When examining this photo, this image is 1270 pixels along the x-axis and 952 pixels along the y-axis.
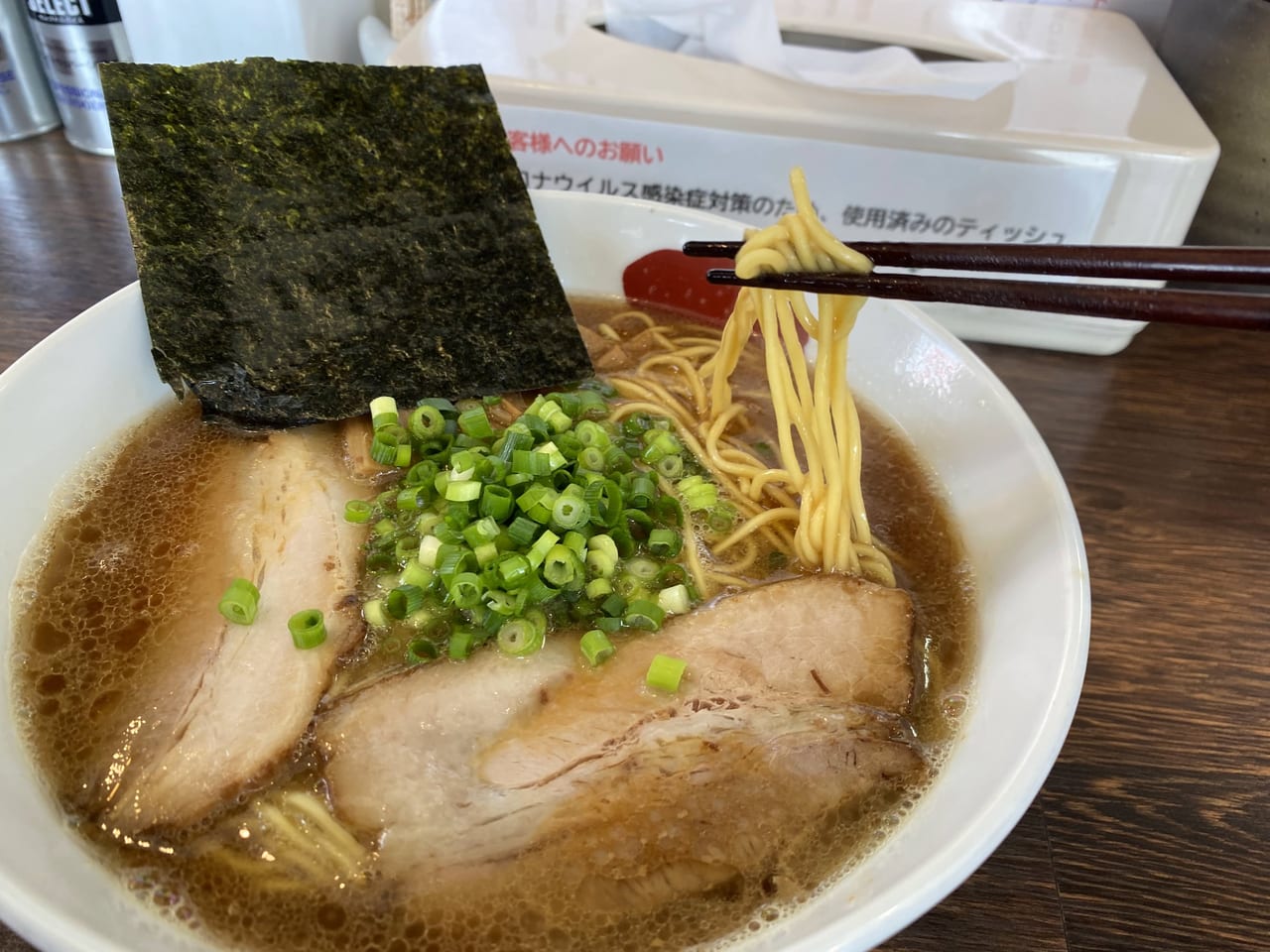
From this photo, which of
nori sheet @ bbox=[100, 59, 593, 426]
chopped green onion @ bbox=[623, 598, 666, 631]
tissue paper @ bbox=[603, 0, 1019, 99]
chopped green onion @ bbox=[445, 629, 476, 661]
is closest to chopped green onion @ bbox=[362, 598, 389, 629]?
chopped green onion @ bbox=[445, 629, 476, 661]

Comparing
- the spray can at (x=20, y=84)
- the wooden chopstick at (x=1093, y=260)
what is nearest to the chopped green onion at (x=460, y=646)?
the wooden chopstick at (x=1093, y=260)

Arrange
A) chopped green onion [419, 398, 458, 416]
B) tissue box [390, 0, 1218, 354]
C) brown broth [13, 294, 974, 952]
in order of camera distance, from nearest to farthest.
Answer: brown broth [13, 294, 974, 952] < chopped green onion [419, 398, 458, 416] < tissue box [390, 0, 1218, 354]

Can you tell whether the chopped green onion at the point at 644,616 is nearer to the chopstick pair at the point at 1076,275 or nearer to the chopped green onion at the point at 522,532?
the chopped green onion at the point at 522,532

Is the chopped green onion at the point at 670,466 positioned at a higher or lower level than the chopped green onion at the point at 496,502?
lower

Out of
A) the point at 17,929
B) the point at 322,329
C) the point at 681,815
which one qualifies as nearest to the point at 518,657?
the point at 681,815

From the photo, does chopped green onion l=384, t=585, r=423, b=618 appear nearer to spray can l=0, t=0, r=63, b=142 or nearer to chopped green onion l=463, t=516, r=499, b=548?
chopped green onion l=463, t=516, r=499, b=548

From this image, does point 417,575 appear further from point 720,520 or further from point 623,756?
point 720,520
